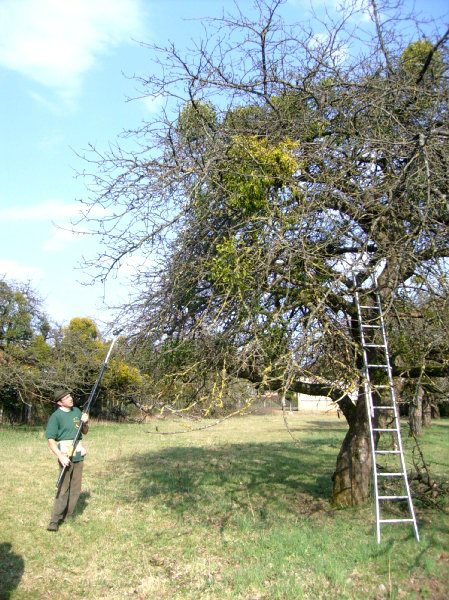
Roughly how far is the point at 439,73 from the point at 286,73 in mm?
2179

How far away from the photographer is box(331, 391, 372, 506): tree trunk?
8.66 meters

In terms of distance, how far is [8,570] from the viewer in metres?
6.12

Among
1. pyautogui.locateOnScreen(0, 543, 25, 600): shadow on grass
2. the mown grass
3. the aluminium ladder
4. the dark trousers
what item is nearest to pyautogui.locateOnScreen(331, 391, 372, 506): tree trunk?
the aluminium ladder

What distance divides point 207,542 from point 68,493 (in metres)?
2.36

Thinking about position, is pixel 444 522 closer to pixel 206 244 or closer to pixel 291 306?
pixel 291 306

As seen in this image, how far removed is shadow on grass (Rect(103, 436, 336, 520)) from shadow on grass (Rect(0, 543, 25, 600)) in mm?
3174

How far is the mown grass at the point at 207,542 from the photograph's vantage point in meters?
5.73

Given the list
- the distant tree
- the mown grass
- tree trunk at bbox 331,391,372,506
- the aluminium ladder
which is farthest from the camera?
the distant tree

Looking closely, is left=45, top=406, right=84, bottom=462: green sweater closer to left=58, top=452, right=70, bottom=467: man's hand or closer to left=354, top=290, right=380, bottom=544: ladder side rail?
left=58, top=452, right=70, bottom=467: man's hand

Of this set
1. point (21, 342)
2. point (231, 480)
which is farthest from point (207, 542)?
point (21, 342)

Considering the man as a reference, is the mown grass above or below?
below

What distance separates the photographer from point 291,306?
22.0 feet

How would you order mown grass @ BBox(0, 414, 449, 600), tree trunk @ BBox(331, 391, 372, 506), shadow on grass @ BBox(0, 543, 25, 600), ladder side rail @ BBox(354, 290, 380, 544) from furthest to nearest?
tree trunk @ BBox(331, 391, 372, 506)
ladder side rail @ BBox(354, 290, 380, 544)
mown grass @ BBox(0, 414, 449, 600)
shadow on grass @ BBox(0, 543, 25, 600)

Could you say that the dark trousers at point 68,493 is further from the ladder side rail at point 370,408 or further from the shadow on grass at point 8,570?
the ladder side rail at point 370,408
